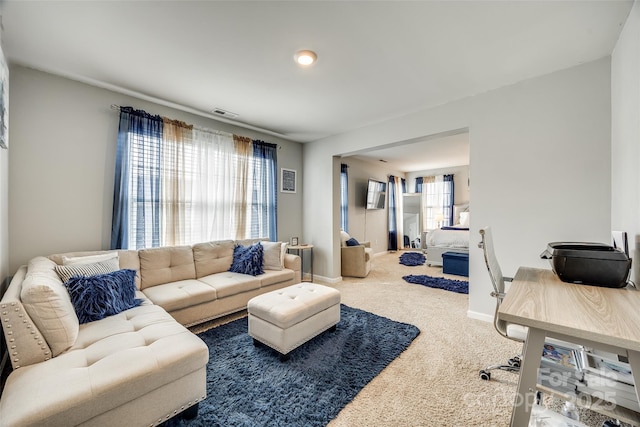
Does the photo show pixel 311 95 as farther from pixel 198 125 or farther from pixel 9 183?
pixel 9 183

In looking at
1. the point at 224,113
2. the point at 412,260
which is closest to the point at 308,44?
the point at 224,113

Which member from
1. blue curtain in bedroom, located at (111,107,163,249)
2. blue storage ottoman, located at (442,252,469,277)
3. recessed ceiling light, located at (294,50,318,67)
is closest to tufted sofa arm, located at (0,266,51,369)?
blue curtain in bedroom, located at (111,107,163,249)

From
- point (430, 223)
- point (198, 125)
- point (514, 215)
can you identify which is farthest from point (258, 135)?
point (430, 223)

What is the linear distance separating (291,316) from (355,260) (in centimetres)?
267

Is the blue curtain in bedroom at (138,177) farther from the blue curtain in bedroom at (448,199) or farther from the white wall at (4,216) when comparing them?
the blue curtain in bedroom at (448,199)

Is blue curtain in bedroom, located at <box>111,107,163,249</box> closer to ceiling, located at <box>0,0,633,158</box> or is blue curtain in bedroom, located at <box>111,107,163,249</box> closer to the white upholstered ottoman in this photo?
ceiling, located at <box>0,0,633,158</box>

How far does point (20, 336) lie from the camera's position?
126cm

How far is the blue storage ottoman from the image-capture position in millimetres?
4650

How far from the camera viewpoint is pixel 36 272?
168cm

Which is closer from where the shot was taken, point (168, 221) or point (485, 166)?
point (485, 166)

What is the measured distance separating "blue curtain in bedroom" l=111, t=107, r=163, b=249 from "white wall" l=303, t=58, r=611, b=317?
3223 mm

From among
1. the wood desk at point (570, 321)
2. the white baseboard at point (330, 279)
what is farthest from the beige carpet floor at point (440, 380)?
the white baseboard at point (330, 279)

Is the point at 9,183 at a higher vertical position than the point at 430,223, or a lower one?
higher

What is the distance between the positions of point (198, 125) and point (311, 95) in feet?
5.35
